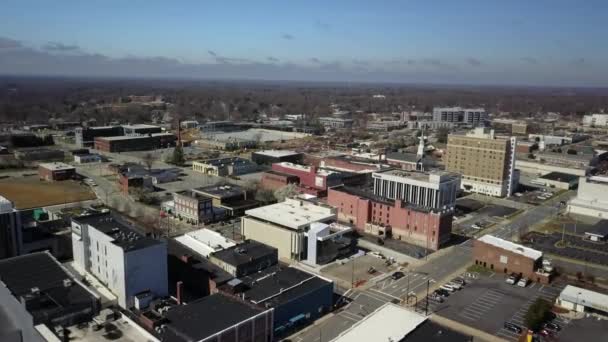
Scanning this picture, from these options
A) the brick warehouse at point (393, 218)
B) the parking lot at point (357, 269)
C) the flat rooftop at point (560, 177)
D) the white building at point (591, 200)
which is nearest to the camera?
the parking lot at point (357, 269)

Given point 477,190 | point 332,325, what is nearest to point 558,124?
point 477,190

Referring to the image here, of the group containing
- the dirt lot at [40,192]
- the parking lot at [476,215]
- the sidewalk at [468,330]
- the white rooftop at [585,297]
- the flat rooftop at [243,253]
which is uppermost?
the flat rooftop at [243,253]

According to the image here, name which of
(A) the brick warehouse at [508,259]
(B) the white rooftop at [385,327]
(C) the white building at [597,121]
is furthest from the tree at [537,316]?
(C) the white building at [597,121]

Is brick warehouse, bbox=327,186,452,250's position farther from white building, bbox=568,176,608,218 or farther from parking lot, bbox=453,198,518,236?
white building, bbox=568,176,608,218

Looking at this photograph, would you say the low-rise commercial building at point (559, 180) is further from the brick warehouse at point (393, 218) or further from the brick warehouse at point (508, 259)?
the brick warehouse at point (508, 259)

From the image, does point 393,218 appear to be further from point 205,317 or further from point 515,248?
point 205,317

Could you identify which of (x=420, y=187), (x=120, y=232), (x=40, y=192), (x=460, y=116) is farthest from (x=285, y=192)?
(x=460, y=116)

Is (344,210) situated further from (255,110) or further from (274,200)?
(255,110)
